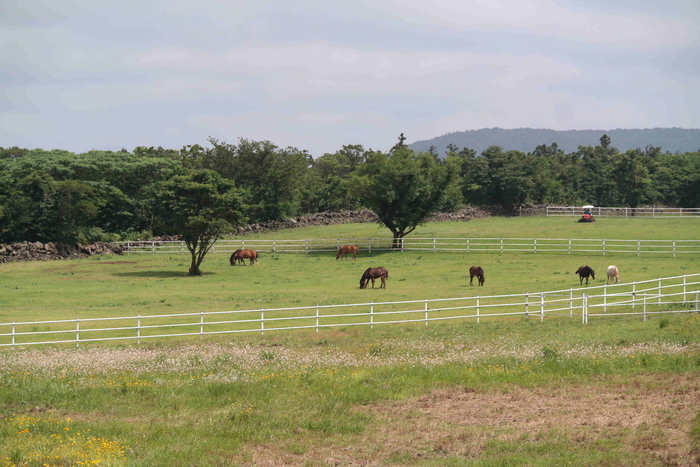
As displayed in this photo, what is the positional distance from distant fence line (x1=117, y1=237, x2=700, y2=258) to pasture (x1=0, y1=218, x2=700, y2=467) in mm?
23099

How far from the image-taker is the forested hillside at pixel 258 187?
47406 millimetres

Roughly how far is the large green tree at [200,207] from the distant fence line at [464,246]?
8321 mm

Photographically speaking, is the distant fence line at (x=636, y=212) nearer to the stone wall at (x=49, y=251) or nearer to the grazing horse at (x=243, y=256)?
the grazing horse at (x=243, y=256)

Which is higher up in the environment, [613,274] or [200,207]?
[200,207]

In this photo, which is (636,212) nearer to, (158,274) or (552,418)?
(158,274)

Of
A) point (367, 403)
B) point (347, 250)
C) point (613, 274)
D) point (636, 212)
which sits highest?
point (636, 212)

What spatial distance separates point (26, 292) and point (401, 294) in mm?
16494

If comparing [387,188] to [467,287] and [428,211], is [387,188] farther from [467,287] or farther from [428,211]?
[467,287]

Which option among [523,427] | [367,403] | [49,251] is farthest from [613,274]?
[49,251]

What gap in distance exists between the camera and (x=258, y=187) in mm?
65250

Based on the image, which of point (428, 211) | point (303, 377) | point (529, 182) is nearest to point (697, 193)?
point (529, 182)

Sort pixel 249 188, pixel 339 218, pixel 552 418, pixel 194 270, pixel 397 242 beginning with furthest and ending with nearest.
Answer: pixel 339 218 → pixel 249 188 → pixel 397 242 → pixel 194 270 → pixel 552 418

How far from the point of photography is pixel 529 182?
74.4 m

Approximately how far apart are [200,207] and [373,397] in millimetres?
28971
